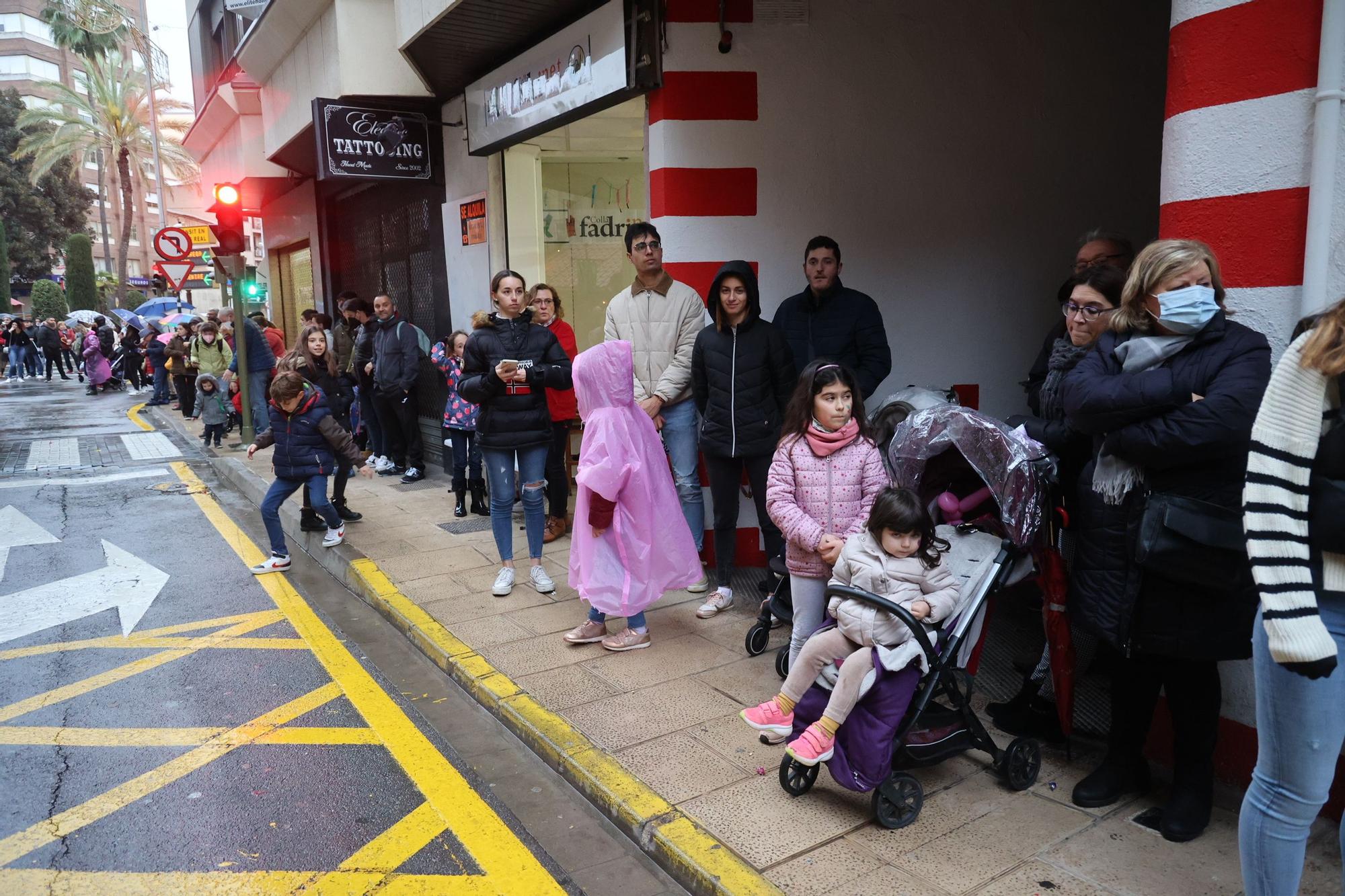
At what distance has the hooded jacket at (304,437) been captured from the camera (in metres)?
7.04

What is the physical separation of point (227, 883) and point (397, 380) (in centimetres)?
733

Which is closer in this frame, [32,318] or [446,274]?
[446,274]

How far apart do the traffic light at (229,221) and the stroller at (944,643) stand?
1105 centimetres

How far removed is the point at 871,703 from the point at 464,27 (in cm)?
683

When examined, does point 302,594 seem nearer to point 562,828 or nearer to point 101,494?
point 562,828

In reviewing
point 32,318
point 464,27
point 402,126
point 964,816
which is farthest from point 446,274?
point 32,318

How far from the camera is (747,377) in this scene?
5.24m

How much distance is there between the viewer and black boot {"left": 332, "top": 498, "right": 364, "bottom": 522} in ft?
27.0

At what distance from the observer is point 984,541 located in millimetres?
3521

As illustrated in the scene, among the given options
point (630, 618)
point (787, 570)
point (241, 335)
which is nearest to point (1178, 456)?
point (787, 570)

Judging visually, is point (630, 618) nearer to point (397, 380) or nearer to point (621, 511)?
point (621, 511)

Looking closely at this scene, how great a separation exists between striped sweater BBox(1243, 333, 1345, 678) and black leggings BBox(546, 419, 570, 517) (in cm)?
566

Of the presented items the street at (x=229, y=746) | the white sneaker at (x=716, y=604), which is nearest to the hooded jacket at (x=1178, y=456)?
the street at (x=229, y=746)

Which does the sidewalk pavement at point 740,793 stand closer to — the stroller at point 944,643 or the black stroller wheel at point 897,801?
the black stroller wheel at point 897,801
